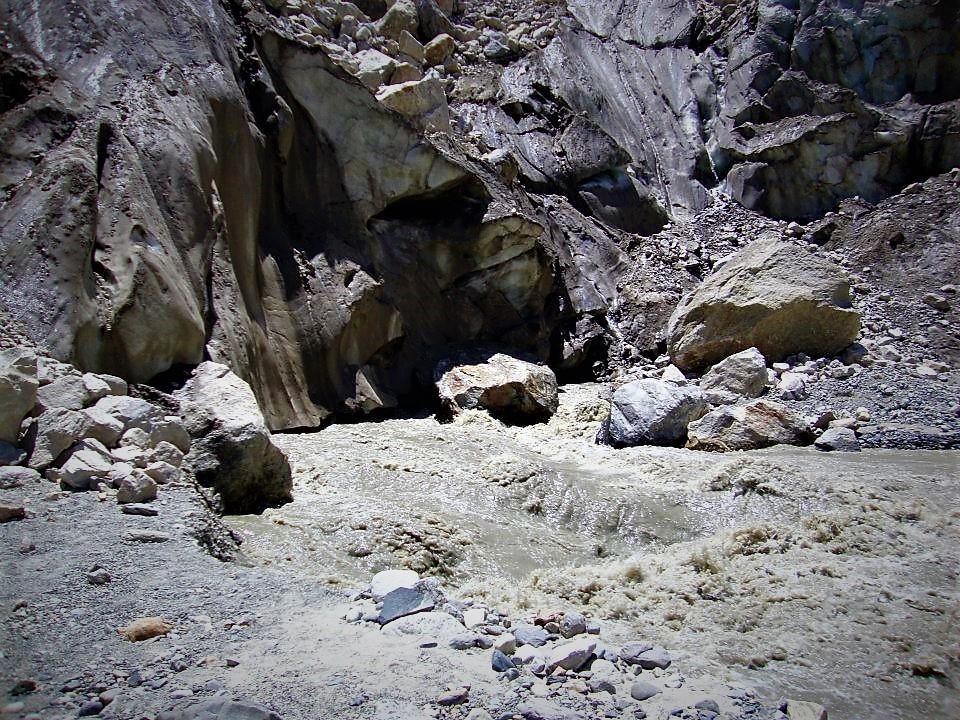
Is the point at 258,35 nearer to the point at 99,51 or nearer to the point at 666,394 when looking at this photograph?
the point at 99,51

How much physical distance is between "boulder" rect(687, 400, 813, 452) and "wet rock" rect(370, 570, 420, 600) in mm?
5404

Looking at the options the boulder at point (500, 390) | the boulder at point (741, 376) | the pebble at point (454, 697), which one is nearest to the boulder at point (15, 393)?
the pebble at point (454, 697)

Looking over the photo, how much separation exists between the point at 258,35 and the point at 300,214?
2545mm

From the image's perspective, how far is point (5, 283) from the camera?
573 cm

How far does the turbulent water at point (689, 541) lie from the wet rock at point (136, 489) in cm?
72

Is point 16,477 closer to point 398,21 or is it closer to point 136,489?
point 136,489

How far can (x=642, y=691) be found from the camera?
3104 mm

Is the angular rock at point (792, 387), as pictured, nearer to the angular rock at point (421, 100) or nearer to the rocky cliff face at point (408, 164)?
the rocky cliff face at point (408, 164)

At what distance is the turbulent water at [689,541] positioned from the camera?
3891mm

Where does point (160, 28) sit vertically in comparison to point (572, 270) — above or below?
above

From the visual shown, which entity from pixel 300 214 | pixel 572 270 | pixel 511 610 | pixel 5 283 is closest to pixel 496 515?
pixel 511 610

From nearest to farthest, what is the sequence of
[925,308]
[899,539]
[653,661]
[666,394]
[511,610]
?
[653,661] < [511,610] < [899,539] < [666,394] < [925,308]

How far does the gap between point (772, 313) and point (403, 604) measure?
9.49m

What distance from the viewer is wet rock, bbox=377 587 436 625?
365cm
